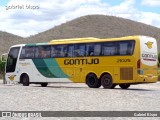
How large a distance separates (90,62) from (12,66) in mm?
7348

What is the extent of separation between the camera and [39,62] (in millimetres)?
30688

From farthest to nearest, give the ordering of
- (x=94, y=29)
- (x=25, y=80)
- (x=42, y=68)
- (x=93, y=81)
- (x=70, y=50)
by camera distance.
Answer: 1. (x=94, y=29)
2. (x=25, y=80)
3. (x=42, y=68)
4. (x=70, y=50)
5. (x=93, y=81)

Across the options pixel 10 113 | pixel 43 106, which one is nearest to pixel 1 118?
pixel 10 113

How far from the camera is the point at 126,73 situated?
2591cm

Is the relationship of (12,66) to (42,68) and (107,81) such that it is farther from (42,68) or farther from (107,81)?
(107,81)

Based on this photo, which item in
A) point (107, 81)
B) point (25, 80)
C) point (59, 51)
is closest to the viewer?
point (107, 81)

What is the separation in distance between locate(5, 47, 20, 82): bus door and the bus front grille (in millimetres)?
9114

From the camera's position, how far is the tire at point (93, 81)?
89.8 feet

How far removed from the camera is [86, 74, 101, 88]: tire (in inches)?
1077

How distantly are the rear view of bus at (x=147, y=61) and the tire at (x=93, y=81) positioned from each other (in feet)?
9.24

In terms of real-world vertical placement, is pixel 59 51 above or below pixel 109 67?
above

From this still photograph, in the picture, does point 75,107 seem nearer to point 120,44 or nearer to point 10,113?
point 10,113

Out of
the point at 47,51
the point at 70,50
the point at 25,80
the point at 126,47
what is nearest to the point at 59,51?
the point at 70,50

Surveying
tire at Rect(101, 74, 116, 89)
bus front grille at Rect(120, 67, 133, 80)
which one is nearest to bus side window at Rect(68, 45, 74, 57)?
tire at Rect(101, 74, 116, 89)
